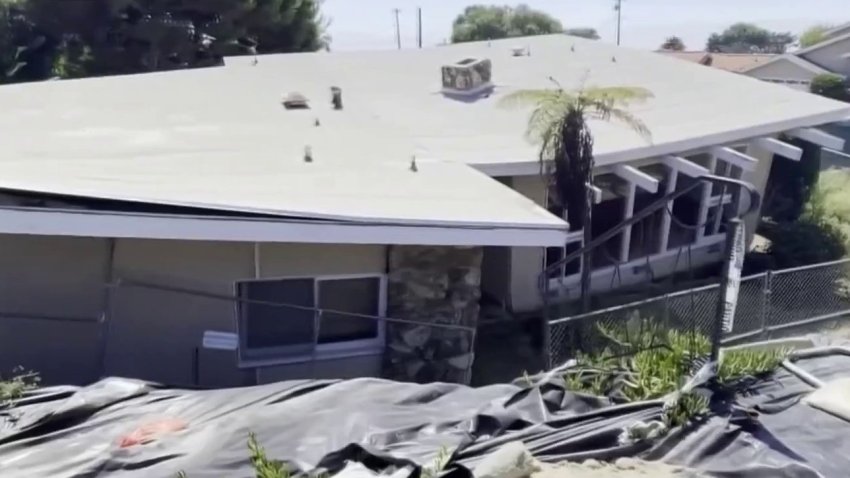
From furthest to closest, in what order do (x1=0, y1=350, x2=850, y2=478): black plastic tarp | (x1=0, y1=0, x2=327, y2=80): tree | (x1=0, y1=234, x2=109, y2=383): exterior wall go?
(x1=0, y1=0, x2=327, y2=80): tree, (x1=0, y1=234, x2=109, y2=383): exterior wall, (x1=0, y1=350, x2=850, y2=478): black plastic tarp

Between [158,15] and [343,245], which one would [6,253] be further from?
[158,15]

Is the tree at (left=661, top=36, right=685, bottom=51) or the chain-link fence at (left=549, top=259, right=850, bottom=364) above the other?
the tree at (left=661, top=36, right=685, bottom=51)

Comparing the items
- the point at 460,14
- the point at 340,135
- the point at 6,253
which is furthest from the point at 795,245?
the point at 460,14

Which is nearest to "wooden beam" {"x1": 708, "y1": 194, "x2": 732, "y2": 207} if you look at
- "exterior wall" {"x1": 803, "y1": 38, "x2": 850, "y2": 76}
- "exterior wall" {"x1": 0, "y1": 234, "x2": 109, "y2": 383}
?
"exterior wall" {"x1": 0, "y1": 234, "x2": 109, "y2": 383}

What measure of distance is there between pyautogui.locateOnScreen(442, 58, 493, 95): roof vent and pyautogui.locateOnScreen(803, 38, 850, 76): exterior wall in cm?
2674

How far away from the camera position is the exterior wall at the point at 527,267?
540 inches

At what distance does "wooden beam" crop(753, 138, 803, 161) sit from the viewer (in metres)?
15.7

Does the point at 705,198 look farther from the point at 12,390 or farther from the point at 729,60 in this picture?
the point at 729,60

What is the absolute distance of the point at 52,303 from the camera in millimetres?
9070

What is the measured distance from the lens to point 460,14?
6819 centimetres

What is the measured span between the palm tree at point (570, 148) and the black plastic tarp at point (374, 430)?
20.0 ft

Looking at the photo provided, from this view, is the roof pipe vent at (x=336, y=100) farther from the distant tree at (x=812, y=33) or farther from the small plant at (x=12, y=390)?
the distant tree at (x=812, y=33)

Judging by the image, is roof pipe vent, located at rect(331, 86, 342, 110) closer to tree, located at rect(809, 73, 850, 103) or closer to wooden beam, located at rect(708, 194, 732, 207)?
wooden beam, located at rect(708, 194, 732, 207)

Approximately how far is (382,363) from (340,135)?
3.81 metres
